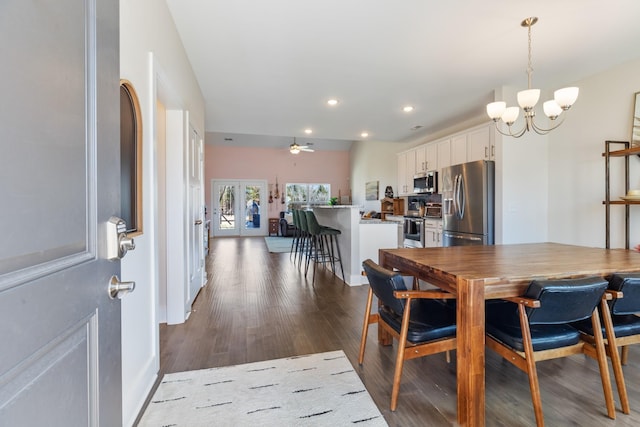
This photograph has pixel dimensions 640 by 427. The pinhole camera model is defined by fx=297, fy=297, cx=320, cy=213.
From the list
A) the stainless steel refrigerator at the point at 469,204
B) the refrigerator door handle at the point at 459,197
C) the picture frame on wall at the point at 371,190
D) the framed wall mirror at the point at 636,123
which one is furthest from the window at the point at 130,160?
the picture frame on wall at the point at 371,190

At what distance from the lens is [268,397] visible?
1707mm

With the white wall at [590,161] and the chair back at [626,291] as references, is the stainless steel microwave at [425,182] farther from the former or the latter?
the chair back at [626,291]

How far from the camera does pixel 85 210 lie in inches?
26.4

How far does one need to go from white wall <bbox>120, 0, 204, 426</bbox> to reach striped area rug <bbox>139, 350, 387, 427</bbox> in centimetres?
Result: 17

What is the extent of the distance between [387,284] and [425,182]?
4.41 metres

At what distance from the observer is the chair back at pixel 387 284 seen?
1.61 metres

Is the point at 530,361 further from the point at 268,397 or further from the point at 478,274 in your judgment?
the point at 268,397

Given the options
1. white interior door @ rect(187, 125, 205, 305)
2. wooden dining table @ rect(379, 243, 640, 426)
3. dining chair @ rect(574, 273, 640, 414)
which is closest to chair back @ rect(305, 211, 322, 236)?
white interior door @ rect(187, 125, 205, 305)

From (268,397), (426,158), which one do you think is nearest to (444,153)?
(426,158)

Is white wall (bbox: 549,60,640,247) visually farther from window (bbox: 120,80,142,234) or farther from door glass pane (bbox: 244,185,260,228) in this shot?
door glass pane (bbox: 244,185,260,228)

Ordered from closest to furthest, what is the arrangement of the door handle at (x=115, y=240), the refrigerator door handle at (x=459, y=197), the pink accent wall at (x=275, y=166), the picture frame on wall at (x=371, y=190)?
the door handle at (x=115, y=240) < the refrigerator door handle at (x=459, y=197) < the picture frame on wall at (x=371, y=190) < the pink accent wall at (x=275, y=166)

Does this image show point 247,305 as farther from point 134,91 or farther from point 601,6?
point 601,6

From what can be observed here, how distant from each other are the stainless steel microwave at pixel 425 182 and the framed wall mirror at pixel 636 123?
2.60 metres

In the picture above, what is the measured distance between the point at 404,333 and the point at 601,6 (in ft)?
9.10
